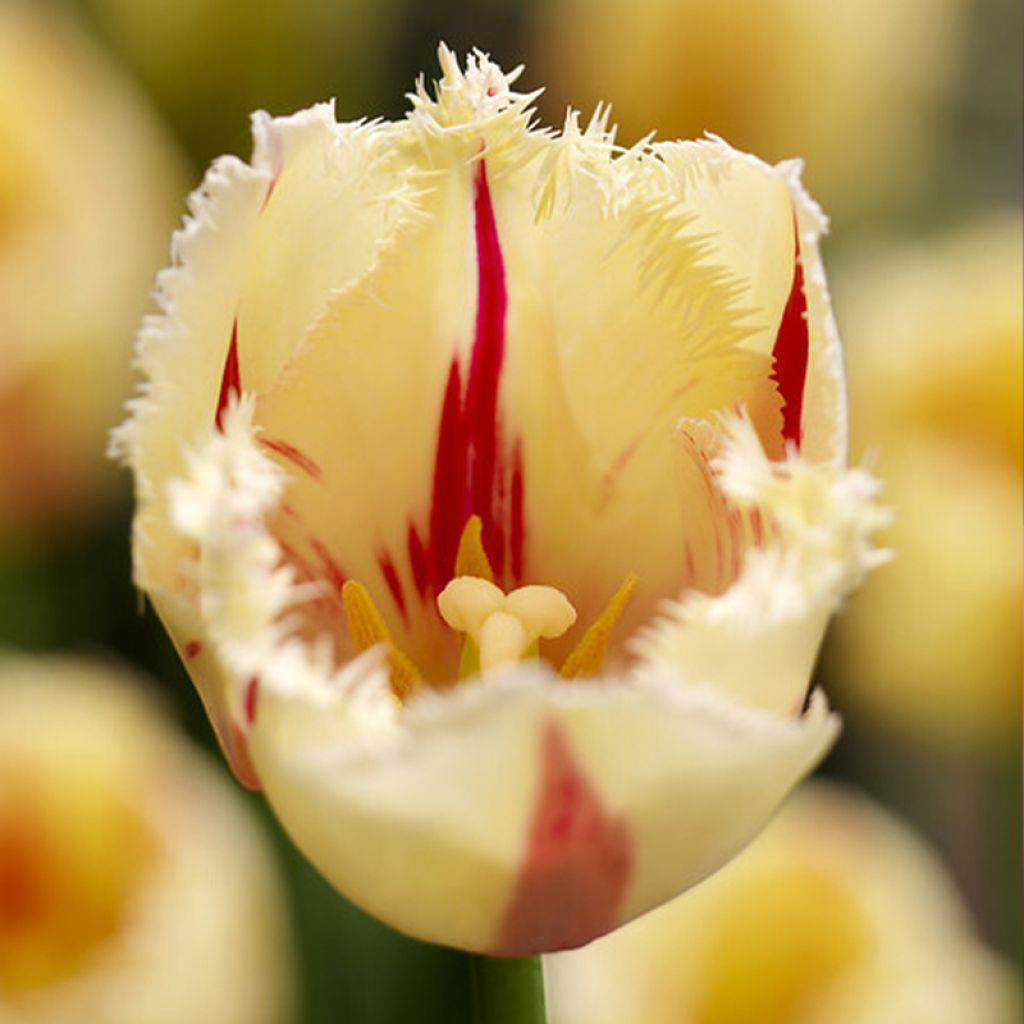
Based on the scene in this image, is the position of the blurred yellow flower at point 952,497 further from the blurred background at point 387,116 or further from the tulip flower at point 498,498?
the tulip flower at point 498,498

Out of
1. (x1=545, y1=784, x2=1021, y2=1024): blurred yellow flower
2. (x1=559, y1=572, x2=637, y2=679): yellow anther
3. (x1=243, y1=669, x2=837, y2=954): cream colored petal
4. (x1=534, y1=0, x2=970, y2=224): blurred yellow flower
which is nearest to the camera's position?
(x1=243, y1=669, x2=837, y2=954): cream colored petal

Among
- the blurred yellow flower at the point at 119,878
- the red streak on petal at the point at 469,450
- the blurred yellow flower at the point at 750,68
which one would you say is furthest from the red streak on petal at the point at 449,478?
the blurred yellow flower at the point at 750,68

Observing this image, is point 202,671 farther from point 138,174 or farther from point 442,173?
point 138,174

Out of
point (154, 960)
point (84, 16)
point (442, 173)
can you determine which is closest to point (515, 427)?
point (442, 173)

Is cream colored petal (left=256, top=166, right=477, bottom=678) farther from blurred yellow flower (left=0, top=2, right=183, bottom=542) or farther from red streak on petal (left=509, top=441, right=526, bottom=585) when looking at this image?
blurred yellow flower (left=0, top=2, right=183, bottom=542)

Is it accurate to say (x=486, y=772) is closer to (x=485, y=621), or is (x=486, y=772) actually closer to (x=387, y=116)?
(x=485, y=621)

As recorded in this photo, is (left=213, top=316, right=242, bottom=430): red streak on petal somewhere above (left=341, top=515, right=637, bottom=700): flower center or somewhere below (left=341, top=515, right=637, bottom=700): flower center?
above

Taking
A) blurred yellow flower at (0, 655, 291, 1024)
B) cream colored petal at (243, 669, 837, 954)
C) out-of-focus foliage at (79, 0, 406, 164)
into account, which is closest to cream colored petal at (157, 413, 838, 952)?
cream colored petal at (243, 669, 837, 954)

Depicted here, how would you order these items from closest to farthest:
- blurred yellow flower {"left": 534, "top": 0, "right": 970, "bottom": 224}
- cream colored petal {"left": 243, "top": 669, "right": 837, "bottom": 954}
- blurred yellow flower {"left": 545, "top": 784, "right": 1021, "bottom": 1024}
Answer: cream colored petal {"left": 243, "top": 669, "right": 837, "bottom": 954}, blurred yellow flower {"left": 545, "top": 784, "right": 1021, "bottom": 1024}, blurred yellow flower {"left": 534, "top": 0, "right": 970, "bottom": 224}
